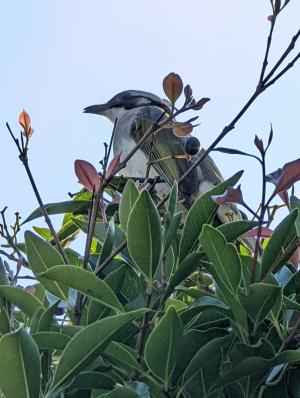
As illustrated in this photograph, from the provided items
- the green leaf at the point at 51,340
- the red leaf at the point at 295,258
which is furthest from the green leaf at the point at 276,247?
the green leaf at the point at 51,340

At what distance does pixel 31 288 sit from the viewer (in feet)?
7.43

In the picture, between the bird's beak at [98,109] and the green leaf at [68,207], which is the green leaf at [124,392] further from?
the bird's beak at [98,109]

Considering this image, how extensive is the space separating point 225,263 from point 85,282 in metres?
0.27

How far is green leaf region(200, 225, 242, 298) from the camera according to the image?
1657 millimetres

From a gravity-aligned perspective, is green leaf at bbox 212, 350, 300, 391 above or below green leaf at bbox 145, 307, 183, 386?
below

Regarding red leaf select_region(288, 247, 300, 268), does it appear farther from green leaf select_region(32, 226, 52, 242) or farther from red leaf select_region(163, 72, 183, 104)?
green leaf select_region(32, 226, 52, 242)

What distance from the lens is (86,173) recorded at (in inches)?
87.7

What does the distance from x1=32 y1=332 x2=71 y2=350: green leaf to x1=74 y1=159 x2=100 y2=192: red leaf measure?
65 cm

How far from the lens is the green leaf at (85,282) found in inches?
64.7

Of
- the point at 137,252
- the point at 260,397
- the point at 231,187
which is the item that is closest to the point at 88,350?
the point at 137,252

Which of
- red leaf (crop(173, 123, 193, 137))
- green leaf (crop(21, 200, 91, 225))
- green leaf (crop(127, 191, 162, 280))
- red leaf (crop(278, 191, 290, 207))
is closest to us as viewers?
green leaf (crop(127, 191, 162, 280))

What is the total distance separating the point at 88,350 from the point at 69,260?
0.59m

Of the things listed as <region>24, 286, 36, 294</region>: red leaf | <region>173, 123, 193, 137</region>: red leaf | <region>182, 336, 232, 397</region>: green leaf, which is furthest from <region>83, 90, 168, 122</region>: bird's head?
<region>182, 336, 232, 397</region>: green leaf

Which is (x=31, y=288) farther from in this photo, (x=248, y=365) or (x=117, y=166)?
(x=248, y=365)
